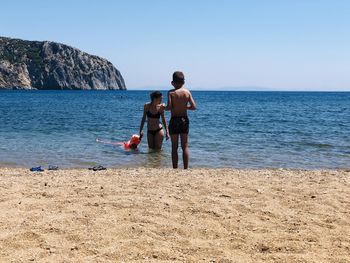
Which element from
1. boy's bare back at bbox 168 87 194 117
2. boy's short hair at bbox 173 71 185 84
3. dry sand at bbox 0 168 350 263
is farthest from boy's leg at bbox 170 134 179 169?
dry sand at bbox 0 168 350 263

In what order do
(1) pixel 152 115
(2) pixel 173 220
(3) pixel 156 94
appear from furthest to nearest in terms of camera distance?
(1) pixel 152 115 → (3) pixel 156 94 → (2) pixel 173 220

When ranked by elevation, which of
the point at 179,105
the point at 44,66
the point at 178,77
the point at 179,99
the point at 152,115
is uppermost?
the point at 44,66

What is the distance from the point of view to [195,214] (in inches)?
190

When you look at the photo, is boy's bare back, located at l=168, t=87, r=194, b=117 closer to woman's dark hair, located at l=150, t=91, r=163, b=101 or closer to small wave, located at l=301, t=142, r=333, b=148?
Answer: woman's dark hair, located at l=150, t=91, r=163, b=101

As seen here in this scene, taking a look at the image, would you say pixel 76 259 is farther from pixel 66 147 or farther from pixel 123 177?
pixel 66 147

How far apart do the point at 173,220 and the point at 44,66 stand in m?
152

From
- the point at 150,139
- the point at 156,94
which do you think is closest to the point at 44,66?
the point at 150,139

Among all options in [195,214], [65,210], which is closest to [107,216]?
[65,210]

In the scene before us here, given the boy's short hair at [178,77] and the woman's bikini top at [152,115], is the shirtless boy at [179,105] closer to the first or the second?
the boy's short hair at [178,77]

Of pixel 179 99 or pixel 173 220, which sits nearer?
pixel 173 220

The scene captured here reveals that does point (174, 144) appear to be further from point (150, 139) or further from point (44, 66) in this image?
point (44, 66)

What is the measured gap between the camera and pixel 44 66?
484 feet

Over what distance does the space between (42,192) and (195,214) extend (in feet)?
7.26

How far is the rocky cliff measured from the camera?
14254cm
